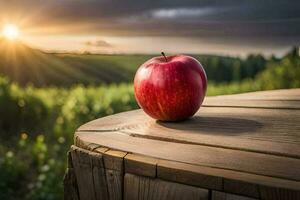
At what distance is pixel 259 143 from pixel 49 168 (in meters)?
2.43

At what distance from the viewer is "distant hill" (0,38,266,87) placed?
4332mm

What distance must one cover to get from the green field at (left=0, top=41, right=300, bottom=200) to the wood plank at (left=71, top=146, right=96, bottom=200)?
77.4 inches

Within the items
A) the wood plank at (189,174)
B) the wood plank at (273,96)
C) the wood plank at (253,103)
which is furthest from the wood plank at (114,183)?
the wood plank at (273,96)

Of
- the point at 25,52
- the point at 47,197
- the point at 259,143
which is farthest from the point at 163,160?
the point at 25,52

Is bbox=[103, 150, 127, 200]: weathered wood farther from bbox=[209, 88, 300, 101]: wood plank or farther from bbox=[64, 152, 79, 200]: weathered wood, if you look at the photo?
bbox=[209, 88, 300, 101]: wood plank

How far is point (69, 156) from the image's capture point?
50.3 inches

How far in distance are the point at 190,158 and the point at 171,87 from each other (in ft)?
1.16

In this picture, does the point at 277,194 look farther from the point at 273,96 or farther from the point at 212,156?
the point at 273,96

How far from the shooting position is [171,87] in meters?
1.38

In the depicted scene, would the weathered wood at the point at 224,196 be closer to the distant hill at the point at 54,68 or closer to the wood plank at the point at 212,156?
the wood plank at the point at 212,156

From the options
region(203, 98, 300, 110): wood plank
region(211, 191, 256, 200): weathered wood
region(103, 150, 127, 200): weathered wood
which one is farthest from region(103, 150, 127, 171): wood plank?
region(203, 98, 300, 110): wood plank

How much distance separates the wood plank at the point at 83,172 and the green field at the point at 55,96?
1.97 metres

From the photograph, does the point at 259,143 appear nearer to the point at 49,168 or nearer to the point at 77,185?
the point at 77,185

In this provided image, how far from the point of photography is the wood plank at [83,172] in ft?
3.97
